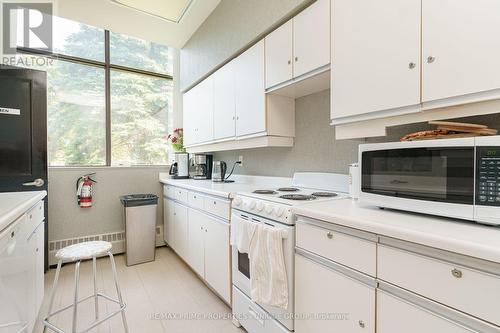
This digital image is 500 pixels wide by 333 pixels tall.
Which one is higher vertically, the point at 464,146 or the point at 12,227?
the point at 464,146

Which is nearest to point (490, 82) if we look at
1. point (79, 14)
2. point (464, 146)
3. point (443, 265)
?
point (464, 146)

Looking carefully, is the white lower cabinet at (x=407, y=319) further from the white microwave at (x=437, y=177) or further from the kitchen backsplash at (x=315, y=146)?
the kitchen backsplash at (x=315, y=146)

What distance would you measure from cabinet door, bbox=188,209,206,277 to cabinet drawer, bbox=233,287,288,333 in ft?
1.94

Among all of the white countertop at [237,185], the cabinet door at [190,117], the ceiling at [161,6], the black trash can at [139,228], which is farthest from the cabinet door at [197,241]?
the ceiling at [161,6]

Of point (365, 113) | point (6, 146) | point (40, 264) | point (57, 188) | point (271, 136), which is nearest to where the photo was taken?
point (365, 113)

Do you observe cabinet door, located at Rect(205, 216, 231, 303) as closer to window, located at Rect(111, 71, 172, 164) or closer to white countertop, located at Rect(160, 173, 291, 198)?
white countertop, located at Rect(160, 173, 291, 198)

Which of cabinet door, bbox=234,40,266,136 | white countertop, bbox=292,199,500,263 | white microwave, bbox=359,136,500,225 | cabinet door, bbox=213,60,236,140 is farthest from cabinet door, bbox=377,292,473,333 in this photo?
cabinet door, bbox=213,60,236,140

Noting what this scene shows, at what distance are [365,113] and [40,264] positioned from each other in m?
2.49

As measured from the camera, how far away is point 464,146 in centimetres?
85

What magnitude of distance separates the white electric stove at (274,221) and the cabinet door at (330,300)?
2.7 inches

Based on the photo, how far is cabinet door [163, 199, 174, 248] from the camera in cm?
305

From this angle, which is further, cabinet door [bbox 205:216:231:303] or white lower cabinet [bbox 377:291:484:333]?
cabinet door [bbox 205:216:231:303]

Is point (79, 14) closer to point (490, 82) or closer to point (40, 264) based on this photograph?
point (40, 264)

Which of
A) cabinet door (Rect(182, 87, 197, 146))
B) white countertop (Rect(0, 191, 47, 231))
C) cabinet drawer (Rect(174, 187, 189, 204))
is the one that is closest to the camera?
white countertop (Rect(0, 191, 47, 231))
